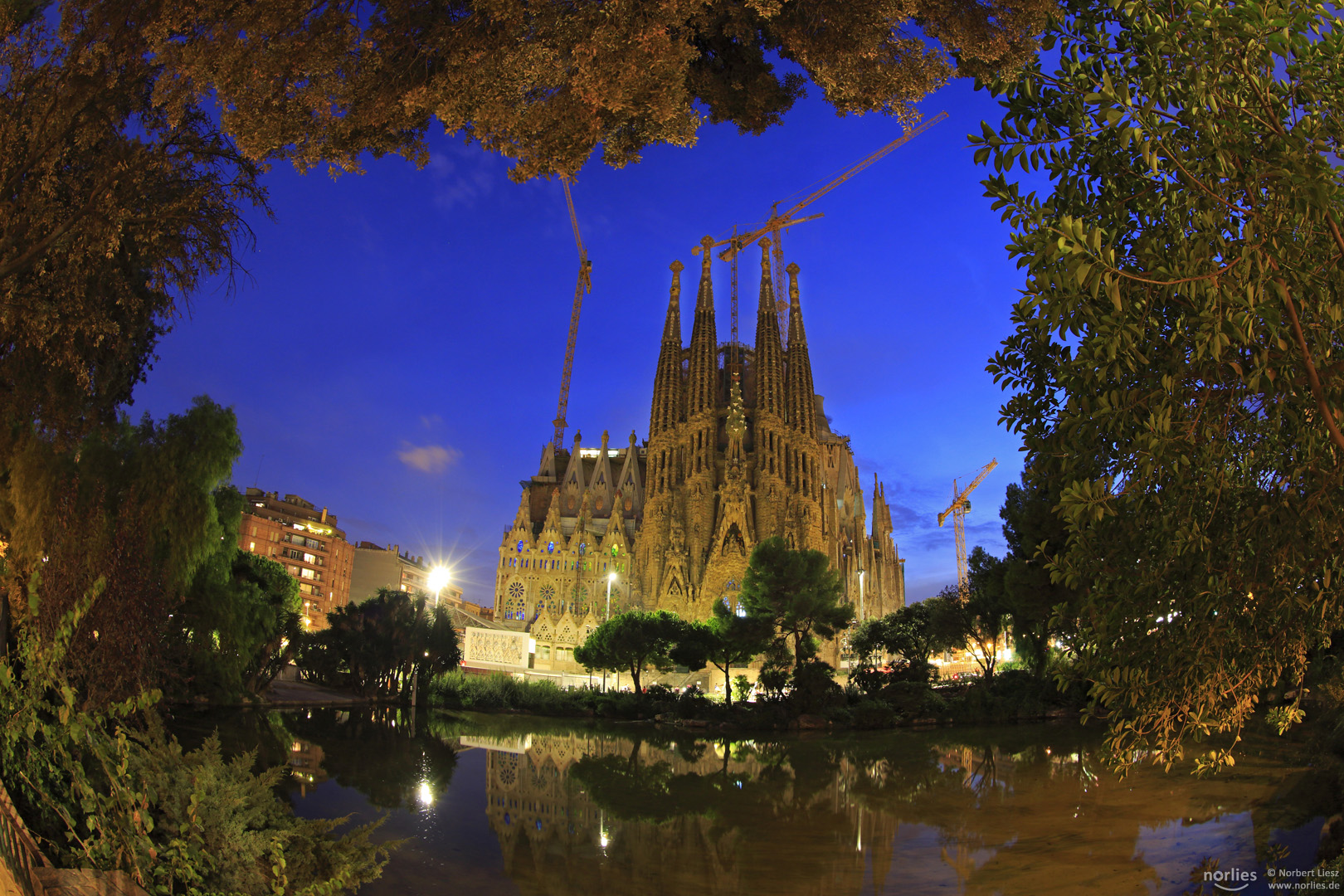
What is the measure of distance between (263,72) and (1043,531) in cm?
2468

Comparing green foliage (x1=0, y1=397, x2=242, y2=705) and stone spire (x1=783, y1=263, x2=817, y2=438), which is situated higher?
stone spire (x1=783, y1=263, x2=817, y2=438)

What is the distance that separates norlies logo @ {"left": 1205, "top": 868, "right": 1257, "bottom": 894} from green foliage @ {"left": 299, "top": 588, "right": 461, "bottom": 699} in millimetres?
26159

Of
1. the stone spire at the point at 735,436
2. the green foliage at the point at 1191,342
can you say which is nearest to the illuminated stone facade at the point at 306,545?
the stone spire at the point at 735,436

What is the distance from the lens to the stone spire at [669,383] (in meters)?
61.4

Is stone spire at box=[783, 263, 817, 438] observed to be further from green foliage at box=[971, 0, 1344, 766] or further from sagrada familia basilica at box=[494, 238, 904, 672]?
green foliage at box=[971, 0, 1344, 766]

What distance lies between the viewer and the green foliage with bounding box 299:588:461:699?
2889cm

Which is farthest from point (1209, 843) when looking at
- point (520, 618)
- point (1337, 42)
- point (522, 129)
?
point (520, 618)

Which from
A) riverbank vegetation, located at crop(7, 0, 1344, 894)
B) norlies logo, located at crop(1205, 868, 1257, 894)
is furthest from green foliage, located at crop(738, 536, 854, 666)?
riverbank vegetation, located at crop(7, 0, 1344, 894)

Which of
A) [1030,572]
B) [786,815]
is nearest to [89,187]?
[786,815]

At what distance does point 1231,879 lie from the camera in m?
7.45

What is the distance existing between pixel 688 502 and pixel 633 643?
1118 inches

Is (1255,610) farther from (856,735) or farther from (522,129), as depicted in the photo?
(856,735)

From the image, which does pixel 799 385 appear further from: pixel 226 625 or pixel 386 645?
pixel 226 625

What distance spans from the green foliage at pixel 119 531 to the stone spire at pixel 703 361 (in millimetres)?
41732
